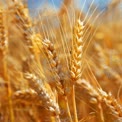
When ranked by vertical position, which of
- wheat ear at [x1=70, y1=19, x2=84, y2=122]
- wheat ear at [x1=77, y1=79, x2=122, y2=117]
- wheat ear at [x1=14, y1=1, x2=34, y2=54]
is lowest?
wheat ear at [x1=77, y1=79, x2=122, y2=117]

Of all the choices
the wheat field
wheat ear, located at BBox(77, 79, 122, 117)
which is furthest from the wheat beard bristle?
wheat ear, located at BBox(77, 79, 122, 117)

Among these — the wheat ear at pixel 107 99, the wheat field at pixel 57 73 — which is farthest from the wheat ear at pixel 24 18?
the wheat ear at pixel 107 99

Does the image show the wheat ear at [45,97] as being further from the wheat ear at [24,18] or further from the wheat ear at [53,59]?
the wheat ear at [24,18]

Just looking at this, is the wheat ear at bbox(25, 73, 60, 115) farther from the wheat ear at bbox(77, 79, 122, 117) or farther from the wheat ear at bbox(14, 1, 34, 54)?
the wheat ear at bbox(14, 1, 34, 54)

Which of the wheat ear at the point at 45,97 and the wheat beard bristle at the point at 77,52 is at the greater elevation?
the wheat beard bristle at the point at 77,52

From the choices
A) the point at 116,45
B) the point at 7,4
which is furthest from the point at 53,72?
the point at 116,45

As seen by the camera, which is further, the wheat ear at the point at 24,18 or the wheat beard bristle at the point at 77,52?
the wheat ear at the point at 24,18

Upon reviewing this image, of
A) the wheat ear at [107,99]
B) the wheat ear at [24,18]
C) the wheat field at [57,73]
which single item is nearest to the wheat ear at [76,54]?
the wheat field at [57,73]

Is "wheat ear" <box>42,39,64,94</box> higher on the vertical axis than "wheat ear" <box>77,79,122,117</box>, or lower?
higher

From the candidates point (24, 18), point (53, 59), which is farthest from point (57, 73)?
point (24, 18)

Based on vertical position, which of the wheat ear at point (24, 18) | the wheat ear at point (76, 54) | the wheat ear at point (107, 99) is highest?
the wheat ear at point (24, 18)
